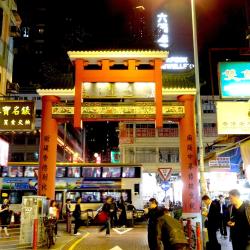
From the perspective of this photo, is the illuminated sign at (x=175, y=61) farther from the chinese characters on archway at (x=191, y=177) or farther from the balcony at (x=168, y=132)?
the chinese characters on archway at (x=191, y=177)

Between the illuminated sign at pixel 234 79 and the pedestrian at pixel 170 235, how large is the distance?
28.9 feet

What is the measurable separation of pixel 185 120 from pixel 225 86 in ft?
Answer: 16.4

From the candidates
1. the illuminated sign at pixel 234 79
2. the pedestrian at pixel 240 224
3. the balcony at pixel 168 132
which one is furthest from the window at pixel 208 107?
the pedestrian at pixel 240 224

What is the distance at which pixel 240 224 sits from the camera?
700cm

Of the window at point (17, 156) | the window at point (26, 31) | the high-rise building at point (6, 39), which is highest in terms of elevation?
the window at point (26, 31)

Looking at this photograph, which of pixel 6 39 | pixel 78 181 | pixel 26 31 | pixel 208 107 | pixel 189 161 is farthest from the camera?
pixel 26 31

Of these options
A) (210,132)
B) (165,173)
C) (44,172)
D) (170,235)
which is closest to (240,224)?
(170,235)

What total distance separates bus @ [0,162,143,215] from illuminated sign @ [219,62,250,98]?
13.6 m

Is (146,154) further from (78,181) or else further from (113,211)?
(113,211)

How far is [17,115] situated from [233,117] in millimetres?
9933

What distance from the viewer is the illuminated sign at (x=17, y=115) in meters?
17.1

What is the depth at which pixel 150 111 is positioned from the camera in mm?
18672

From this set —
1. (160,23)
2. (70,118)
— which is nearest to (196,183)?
(70,118)

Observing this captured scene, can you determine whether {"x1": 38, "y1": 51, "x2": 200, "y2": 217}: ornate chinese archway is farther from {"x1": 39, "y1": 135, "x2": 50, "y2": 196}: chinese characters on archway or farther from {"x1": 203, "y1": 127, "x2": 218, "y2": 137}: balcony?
{"x1": 203, "y1": 127, "x2": 218, "y2": 137}: balcony
